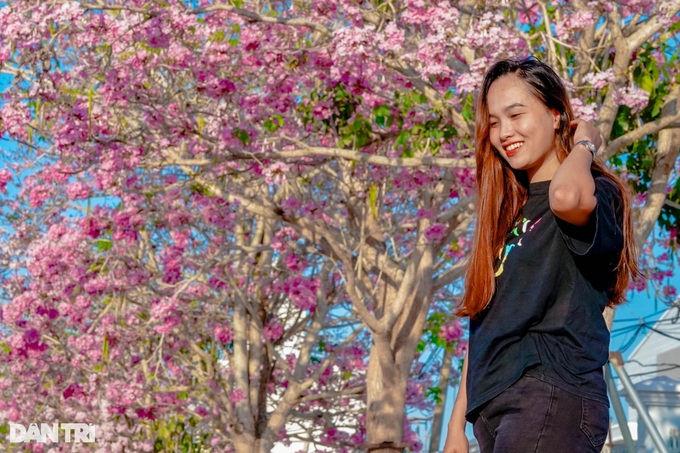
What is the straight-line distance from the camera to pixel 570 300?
2.28m

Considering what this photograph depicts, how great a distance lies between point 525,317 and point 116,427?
12200 millimetres

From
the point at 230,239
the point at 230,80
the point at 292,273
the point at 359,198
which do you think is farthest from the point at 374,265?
the point at 230,239

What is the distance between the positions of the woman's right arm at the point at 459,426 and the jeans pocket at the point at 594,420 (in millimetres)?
464

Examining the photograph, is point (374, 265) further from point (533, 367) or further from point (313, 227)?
point (533, 367)

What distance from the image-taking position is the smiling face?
8.10ft

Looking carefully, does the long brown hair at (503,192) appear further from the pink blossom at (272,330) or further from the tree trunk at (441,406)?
the tree trunk at (441,406)

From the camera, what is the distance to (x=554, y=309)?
2285mm

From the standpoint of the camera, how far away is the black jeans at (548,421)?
7.07 ft

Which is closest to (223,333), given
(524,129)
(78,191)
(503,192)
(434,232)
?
(78,191)

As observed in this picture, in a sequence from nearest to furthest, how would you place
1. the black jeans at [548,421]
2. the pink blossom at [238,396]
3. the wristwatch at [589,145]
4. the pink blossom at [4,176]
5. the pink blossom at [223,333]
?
the black jeans at [548,421]
the wristwatch at [589,145]
the pink blossom at [4,176]
the pink blossom at [238,396]
the pink blossom at [223,333]

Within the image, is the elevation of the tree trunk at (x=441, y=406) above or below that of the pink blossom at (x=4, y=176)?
below

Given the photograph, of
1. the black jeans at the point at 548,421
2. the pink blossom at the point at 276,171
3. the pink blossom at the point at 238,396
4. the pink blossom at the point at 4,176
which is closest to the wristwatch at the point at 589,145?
the black jeans at the point at 548,421

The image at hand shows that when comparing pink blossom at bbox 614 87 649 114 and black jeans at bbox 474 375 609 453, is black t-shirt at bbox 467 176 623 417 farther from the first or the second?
pink blossom at bbox 614 87 649 114

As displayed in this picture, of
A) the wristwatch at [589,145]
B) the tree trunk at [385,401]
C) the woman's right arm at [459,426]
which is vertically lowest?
the woman's right arm at [459,426]
